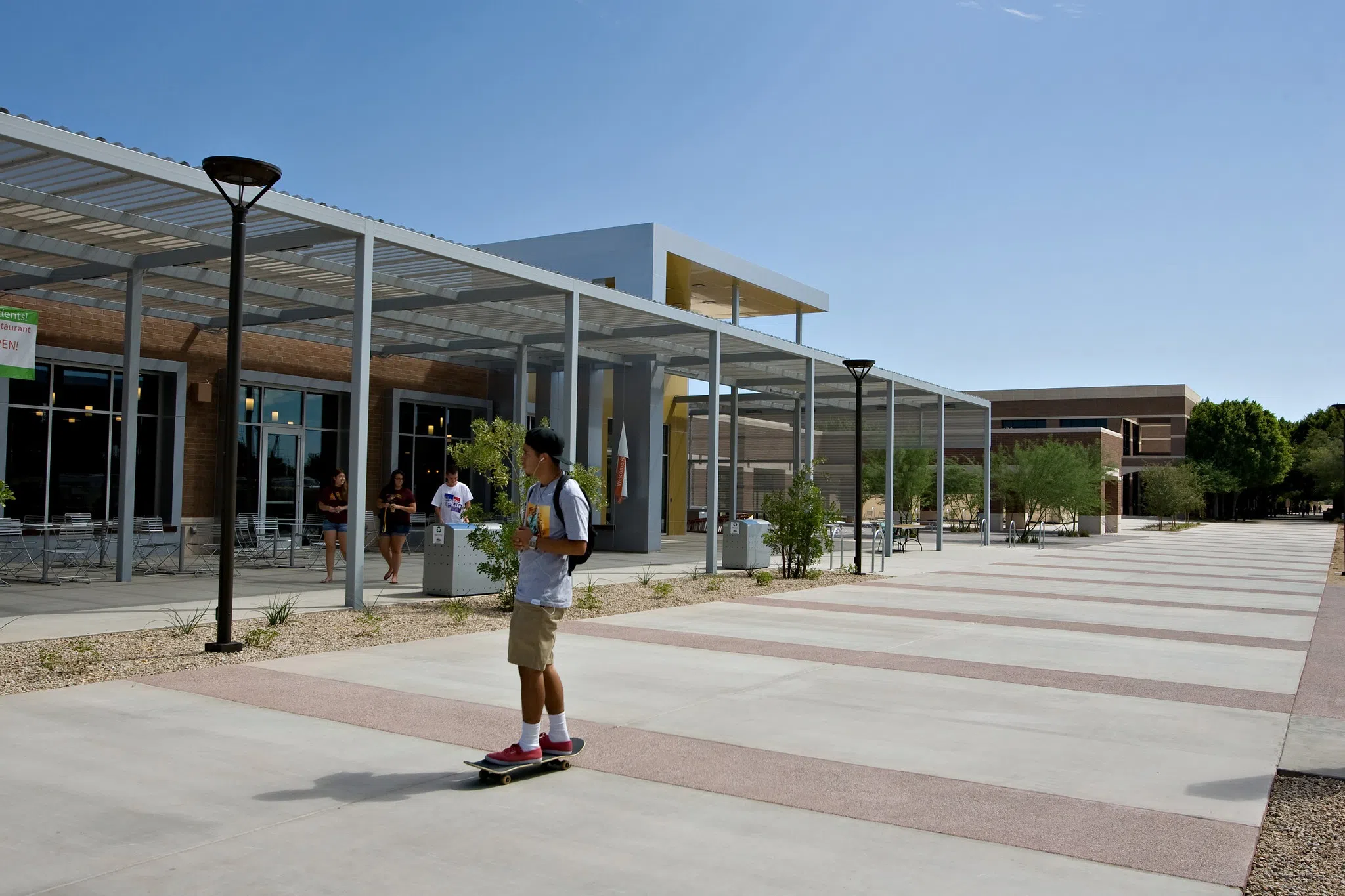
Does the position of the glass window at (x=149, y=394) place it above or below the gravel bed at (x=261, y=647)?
above

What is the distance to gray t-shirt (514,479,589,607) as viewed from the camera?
5.49m

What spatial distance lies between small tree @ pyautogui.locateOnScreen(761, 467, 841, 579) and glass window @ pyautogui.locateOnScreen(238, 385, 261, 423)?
31.8 feet

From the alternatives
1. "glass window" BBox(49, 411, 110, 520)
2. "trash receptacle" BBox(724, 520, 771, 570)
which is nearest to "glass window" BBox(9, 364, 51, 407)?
"glass window" BBox(49, 411, 110, 520)

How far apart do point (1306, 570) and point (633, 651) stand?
2094cm

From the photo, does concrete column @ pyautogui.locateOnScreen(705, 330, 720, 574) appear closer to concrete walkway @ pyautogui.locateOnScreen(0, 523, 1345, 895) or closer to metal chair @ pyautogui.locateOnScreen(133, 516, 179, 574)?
concrete walkway @ pyautogui.locateOnScreen(0, 523, 1345, 895)

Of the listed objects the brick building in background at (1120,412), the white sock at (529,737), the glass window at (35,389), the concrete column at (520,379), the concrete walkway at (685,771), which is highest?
the brick building in background at (1120,412)

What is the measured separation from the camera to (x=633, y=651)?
9.80 meters

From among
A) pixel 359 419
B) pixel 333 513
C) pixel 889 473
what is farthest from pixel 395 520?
pixel 889 473

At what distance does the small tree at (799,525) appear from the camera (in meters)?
18.0

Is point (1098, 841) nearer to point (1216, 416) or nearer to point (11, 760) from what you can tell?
point (11, 760)

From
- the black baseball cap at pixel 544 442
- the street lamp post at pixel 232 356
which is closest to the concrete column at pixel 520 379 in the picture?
the street lamp post at pixel 232 356

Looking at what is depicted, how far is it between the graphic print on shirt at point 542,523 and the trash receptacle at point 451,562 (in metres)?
7.76

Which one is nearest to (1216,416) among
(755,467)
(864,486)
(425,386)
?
(864,486)

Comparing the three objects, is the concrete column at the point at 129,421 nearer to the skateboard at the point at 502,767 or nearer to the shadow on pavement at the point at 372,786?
the shadow on pavement at the point at 372,786
